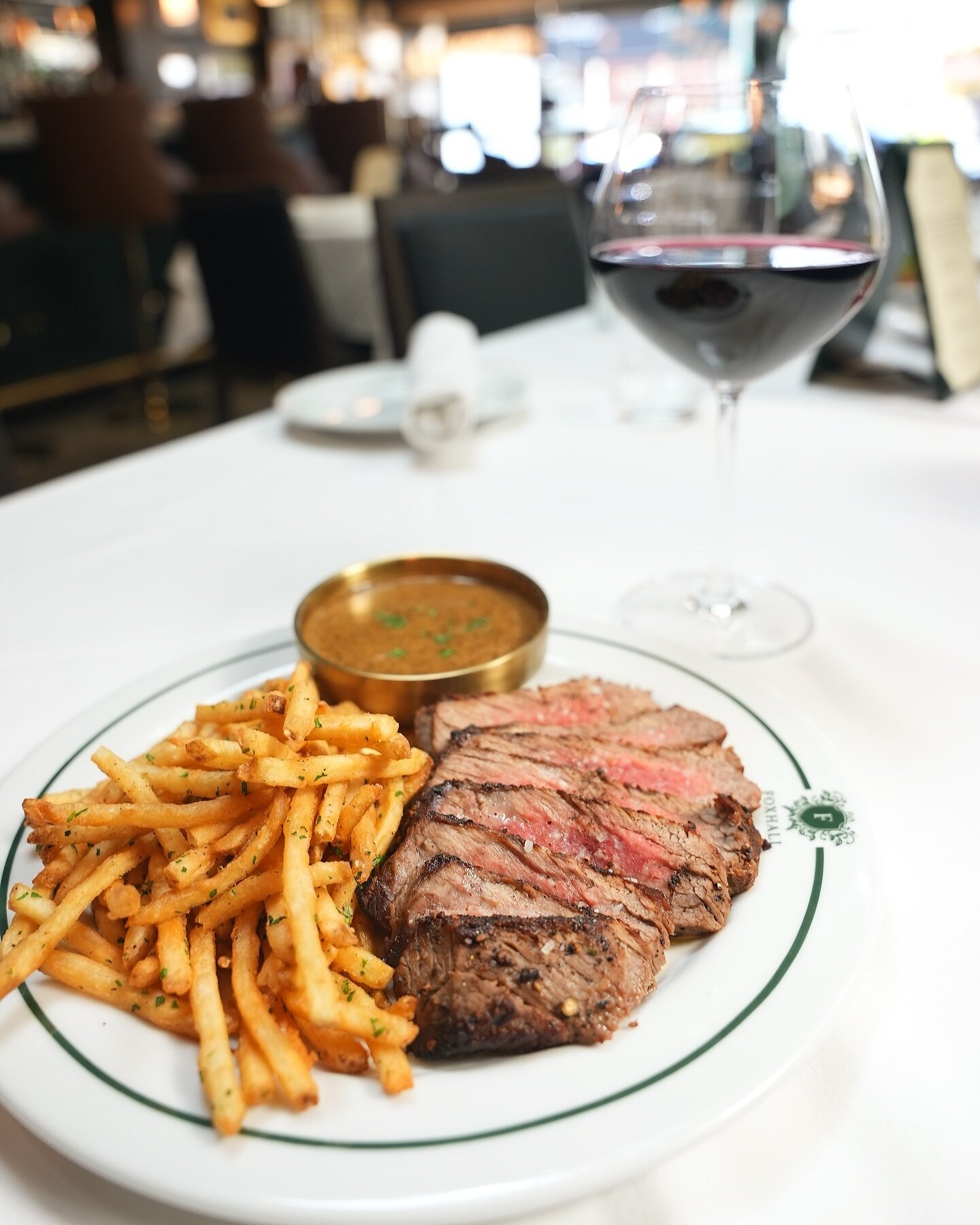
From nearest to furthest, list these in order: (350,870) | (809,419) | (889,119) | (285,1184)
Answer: (285,1184), (350,870), (809,419), (889,119)

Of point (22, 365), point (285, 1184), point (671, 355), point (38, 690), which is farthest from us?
point (22, 365)

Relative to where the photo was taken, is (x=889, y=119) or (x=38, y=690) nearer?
(x=38, y=690)

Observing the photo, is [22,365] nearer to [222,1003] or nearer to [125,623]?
[125,623]

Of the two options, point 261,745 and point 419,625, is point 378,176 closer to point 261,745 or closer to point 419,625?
point 419,625

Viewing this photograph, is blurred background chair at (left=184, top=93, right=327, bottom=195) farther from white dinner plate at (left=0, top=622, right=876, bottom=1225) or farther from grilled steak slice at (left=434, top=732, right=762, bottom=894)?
white dinner plate at (left=0, top=622, right=876, bottom=1225)

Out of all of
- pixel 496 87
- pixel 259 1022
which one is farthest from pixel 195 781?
pixel 496 87

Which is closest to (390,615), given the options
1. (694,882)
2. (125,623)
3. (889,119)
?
(125,623)
